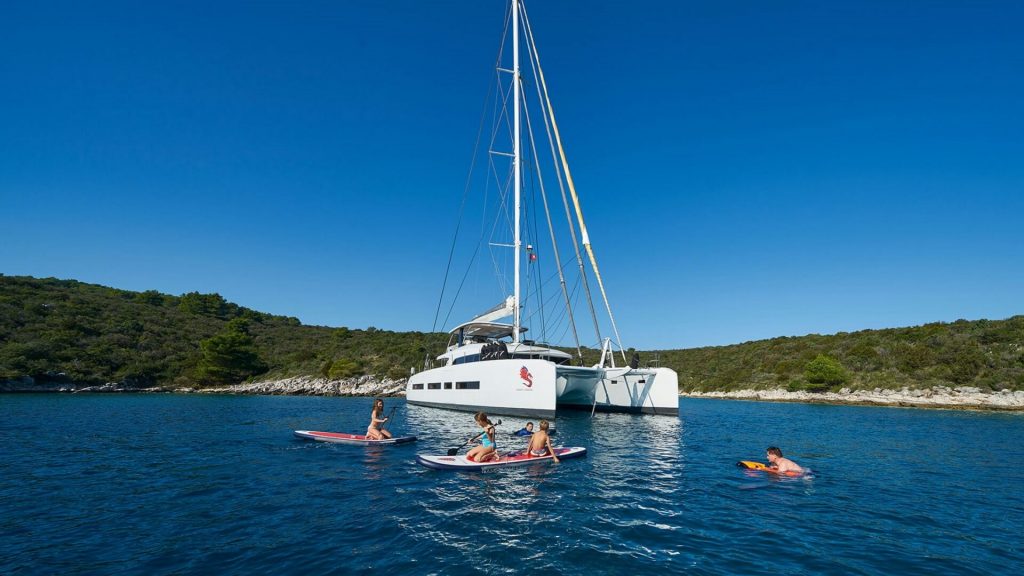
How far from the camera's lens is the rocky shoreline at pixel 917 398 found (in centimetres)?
3912

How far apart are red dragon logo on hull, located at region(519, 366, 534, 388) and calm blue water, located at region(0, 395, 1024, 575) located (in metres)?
5.01

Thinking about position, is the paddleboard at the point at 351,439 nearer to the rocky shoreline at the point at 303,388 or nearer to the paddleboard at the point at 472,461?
the paddleboard at the point at 472,461

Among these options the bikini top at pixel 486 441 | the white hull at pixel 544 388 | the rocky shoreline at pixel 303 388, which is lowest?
the rocky shoreline at pixel 303 388

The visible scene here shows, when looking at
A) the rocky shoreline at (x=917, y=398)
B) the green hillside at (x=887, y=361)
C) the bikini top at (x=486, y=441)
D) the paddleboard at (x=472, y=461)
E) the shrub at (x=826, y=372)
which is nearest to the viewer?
the paddleboard at (x=472, y=461)

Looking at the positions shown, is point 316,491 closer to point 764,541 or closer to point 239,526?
point 239,526

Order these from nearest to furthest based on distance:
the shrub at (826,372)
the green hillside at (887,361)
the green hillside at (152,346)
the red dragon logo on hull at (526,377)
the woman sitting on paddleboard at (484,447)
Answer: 1. the woman sitting on paddleboard at (484,447)
2. the red dragon logo on hull at (526,377)
3. the green hillside at (887,361)
4. the shrub at (826,372)
5. the green hillside at (152,346)

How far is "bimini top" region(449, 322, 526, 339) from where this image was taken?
32528 mm

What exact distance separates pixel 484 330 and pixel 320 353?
2014 inches

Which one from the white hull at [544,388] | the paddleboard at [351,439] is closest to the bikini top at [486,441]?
the paddleboard at [351,439]

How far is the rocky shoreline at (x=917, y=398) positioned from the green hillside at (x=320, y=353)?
1781mm

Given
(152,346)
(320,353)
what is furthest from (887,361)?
(152,346)

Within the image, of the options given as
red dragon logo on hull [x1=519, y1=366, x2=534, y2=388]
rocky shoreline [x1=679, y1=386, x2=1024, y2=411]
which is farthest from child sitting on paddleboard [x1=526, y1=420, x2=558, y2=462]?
rocky shoreline [x1=679, y1=386, x2=1024, y2=411]

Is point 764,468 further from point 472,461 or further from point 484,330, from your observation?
point 484,330

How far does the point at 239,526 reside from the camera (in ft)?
28.1
